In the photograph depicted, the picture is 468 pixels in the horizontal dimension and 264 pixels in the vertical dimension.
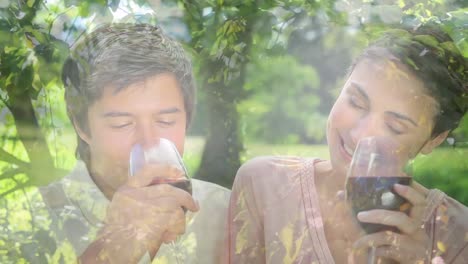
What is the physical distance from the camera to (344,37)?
2.23m

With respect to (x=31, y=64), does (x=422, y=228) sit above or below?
below

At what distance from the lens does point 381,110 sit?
2.16m

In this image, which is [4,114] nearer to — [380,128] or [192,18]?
[192,18]

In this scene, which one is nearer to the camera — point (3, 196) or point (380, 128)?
point (380, 128)

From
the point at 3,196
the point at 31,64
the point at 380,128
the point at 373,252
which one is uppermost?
the point at 31,64

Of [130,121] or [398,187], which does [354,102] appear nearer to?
[398,187]

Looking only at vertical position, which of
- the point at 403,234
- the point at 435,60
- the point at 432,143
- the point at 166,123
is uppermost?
the point at 435,60

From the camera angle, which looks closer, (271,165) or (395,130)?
(395,130)

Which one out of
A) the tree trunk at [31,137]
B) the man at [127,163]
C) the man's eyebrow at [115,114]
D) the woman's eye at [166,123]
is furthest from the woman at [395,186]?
the tree trunk at [31,137]

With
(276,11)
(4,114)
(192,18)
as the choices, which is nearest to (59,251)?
(4,114)

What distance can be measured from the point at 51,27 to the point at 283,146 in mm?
765

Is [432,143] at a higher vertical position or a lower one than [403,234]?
higher

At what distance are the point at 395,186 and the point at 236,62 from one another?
0.58 metres

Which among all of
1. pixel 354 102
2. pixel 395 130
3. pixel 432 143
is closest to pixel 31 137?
pixel 354 102
